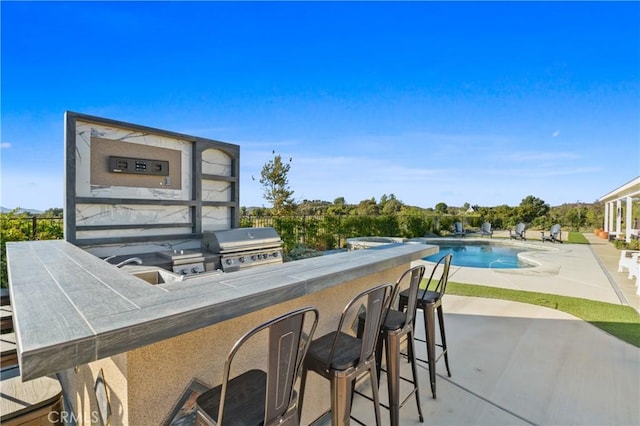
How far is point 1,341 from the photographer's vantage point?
201 cm

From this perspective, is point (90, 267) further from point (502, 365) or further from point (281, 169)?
point (281, 169)

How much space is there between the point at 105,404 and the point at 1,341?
1306mm

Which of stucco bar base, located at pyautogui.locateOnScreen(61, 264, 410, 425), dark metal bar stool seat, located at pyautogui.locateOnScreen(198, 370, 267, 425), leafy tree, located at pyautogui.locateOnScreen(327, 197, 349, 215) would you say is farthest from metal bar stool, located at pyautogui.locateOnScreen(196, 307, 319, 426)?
leafy tree, located at pyautogui.locateOnScreen(327, 197, 349, 215)

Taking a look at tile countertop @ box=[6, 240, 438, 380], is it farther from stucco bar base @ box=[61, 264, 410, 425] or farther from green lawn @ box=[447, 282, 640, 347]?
green lawn @ box=[447, 282, 640, 347]

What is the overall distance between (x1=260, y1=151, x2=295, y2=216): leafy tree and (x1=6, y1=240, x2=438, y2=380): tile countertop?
14222 mm

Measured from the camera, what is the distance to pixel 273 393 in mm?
1138

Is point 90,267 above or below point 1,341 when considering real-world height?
above

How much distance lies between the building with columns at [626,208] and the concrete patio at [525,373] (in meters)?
11.0

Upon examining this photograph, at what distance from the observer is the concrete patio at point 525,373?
2.42 metres

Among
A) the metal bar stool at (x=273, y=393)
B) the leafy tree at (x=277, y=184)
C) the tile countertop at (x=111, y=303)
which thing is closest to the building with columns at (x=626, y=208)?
the leafy tree at (x=277, y=184)

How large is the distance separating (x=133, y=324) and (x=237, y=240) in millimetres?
3185

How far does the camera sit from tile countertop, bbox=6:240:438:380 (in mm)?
820

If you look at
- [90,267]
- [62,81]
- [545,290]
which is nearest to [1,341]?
[90,267]

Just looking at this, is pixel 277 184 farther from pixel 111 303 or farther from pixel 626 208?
pixel 626 208
